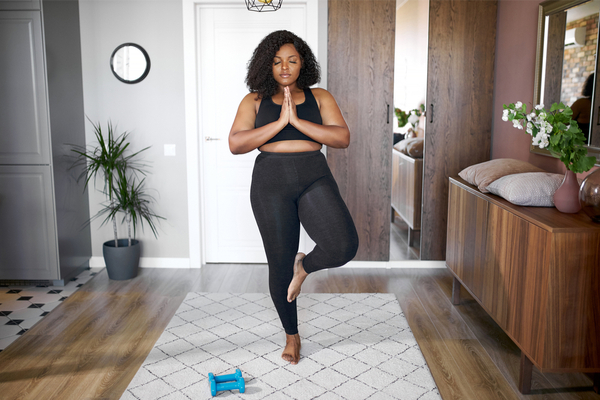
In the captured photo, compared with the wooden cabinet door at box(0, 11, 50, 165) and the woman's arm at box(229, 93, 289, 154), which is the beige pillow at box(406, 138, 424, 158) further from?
the wooden cabinet door at box(0, 11, 50, 165)

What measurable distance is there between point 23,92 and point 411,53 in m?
2.80

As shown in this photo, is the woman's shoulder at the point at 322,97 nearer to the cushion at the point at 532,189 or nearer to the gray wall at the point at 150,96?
the cushion at the point at 532,189

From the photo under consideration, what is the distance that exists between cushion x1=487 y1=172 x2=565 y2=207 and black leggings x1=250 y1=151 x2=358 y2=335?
0.78m

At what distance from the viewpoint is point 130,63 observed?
3.77 metres

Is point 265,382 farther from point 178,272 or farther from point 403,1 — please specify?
point 403,1

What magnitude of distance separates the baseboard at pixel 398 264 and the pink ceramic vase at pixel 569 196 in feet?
6.23

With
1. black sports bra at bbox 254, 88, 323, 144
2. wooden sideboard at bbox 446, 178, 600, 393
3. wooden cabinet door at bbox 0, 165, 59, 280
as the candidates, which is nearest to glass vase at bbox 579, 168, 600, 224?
wooden sideboard at bbox 446, 178, 600, 393

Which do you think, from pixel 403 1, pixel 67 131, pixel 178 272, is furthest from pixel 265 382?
pixel 403 1

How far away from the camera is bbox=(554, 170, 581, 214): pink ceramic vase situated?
206cm

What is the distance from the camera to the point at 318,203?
2.08 metres

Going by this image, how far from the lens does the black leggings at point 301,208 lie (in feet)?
6.80

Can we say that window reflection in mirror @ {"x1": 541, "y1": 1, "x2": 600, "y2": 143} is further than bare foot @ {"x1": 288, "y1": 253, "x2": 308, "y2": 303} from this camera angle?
Yes

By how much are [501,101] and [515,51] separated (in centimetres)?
39

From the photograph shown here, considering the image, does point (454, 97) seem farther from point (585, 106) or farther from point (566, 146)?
point (566, 146)
